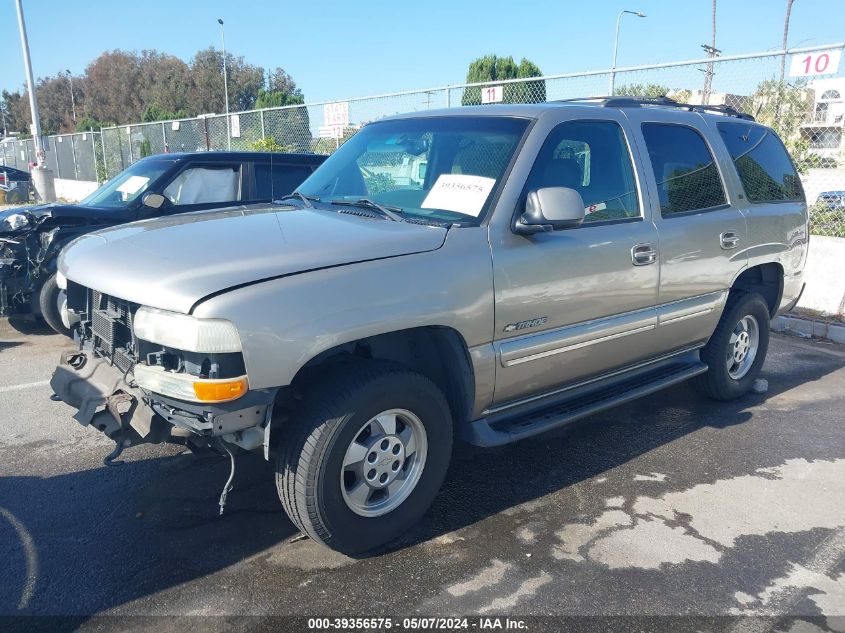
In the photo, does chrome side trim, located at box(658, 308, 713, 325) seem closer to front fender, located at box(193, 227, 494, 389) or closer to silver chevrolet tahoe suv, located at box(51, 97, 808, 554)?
silver chevrolet tahoe suv, located at box(51, 97, 808, 554)

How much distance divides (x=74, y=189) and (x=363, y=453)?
25.0m

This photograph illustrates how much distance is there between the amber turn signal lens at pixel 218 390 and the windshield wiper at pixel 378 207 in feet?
4.08

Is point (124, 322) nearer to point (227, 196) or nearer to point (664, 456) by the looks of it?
point (664, 456)

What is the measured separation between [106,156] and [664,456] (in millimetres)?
23817

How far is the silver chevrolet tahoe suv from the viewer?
8.82ft

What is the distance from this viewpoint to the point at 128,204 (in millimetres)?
6961

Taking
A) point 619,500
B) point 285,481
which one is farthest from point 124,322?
point 619,500

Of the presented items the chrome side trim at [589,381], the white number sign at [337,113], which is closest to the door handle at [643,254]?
the chrome side trim at [589,381]

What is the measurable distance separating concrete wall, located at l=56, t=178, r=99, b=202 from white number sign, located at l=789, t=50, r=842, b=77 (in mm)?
21245

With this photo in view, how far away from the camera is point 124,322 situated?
3.00 meters

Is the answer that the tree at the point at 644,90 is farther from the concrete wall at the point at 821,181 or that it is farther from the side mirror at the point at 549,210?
the side mirror at the point at 549,210

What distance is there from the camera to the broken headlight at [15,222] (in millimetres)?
6395

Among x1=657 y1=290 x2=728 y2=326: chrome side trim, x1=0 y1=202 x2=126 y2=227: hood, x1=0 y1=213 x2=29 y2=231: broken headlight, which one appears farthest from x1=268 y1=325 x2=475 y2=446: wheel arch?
x1=0 y1=213 x2=29 y2=231: broken headlight

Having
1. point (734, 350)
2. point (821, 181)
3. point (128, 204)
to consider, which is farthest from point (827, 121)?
point (128, 204)
